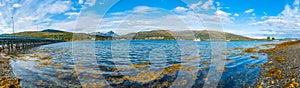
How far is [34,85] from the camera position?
13148mm

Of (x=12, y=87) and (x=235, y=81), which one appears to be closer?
(x=12, y=87)

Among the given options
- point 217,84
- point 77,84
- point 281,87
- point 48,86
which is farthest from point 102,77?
point 281,87

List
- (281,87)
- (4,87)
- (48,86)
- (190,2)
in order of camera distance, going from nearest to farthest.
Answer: (281,87) < (4,87) < (48,86) < (190,2)

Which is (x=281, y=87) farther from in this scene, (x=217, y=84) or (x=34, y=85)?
(x=34, y=85)

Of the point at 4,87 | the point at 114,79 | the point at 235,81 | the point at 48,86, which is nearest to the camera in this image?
the point at 4,87

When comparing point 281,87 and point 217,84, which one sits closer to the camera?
point 281,87

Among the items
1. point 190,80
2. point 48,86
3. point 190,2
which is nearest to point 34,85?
point 48,86

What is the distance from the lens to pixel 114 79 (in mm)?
15523

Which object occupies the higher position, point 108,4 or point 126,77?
point 108,4

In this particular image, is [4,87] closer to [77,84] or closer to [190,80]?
[77,84]

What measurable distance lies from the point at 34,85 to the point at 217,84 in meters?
11.8

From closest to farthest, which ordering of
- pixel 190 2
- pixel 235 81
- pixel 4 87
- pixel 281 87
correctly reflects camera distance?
pixel 281 87 < pixel 4 87 < pixel 235 81 < pixel 190 2

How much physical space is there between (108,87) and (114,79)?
2.27 m

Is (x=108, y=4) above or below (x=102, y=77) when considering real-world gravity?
above
